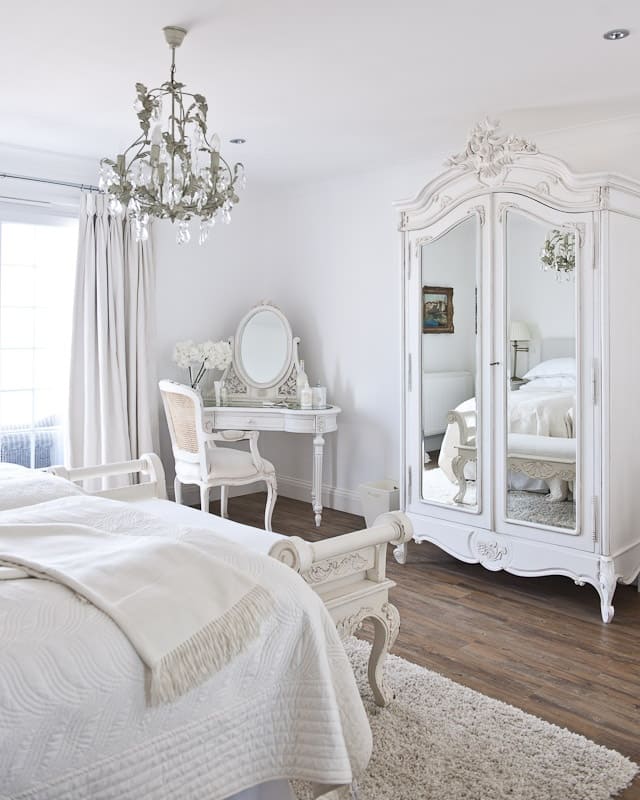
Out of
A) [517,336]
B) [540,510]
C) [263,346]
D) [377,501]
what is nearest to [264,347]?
[263,346]

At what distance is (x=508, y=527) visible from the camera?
3621 millimetres

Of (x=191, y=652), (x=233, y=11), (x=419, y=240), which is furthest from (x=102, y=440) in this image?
(x=191, y=652)

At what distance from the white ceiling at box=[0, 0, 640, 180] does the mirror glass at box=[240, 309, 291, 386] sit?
1451 mm

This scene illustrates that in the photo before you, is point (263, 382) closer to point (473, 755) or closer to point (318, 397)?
point (318, 397)

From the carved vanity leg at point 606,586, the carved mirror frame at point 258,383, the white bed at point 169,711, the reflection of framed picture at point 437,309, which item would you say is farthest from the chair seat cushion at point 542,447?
the carved mirror frame at point 258,383

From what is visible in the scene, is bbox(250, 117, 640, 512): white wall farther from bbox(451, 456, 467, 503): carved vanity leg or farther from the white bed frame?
the white bed frame

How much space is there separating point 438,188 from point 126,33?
175cm

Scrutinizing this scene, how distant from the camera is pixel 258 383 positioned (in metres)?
5.42

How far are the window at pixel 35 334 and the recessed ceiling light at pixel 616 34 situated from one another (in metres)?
3.38

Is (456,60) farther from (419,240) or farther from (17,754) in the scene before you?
(17,754)

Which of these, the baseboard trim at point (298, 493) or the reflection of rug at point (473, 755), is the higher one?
the baseboard trim at point (298, 493)

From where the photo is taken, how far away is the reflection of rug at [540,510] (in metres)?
3.42

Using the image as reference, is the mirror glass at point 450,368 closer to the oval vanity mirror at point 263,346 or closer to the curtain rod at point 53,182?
the oval vanity mirror at point 263,346

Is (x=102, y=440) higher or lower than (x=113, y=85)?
lower
